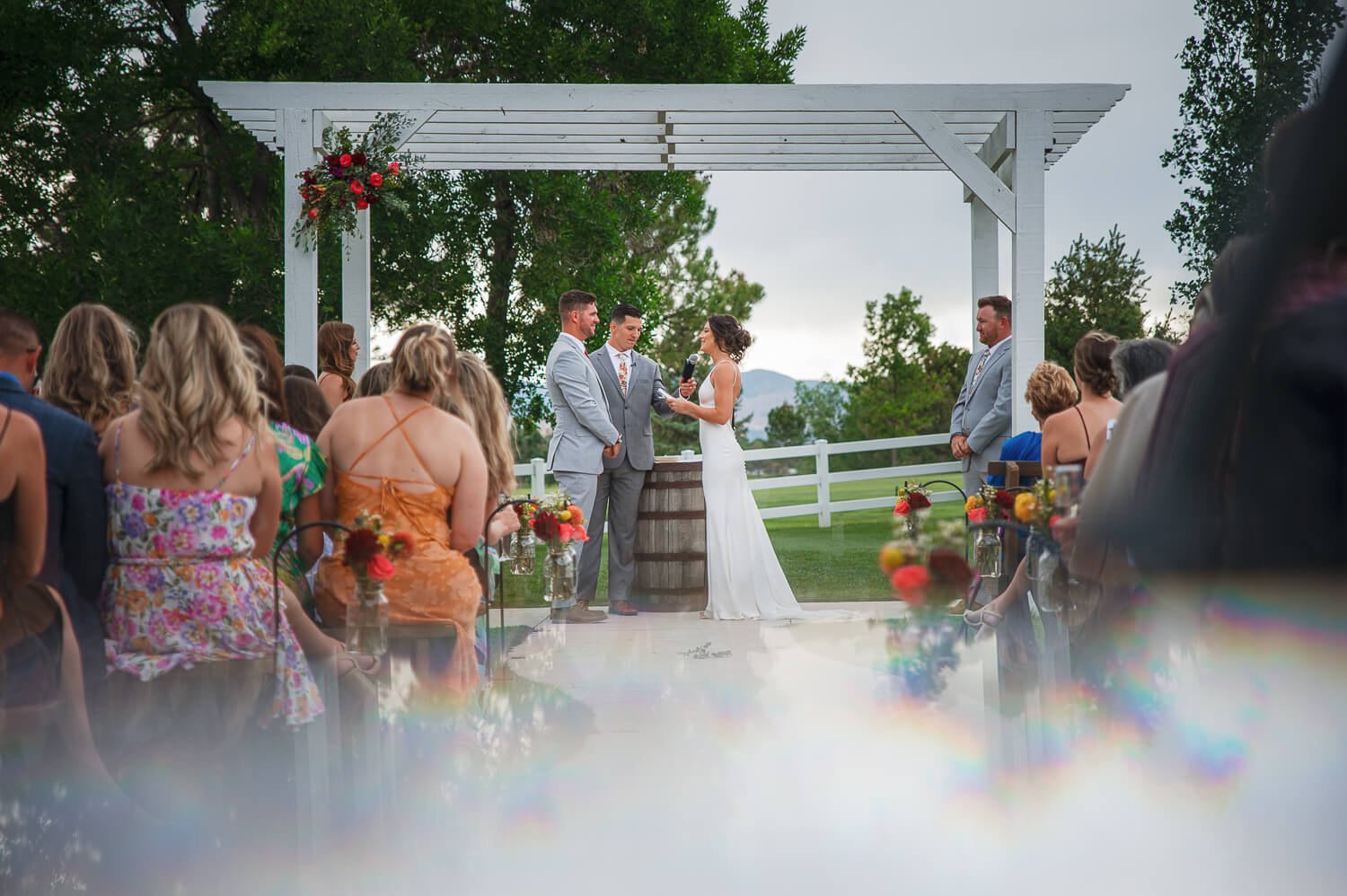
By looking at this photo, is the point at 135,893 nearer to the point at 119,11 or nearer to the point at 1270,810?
the point at 1270,810

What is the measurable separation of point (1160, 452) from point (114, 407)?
2.91m

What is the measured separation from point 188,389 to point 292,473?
0.62 metres

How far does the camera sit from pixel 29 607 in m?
2.38

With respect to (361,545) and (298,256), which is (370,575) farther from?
(298,256)

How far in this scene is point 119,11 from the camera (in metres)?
11.7

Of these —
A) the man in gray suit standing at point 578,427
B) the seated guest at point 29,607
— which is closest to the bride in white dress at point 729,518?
the man in gray suit standing at point 578,427

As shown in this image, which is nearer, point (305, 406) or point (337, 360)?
point (305, 406)

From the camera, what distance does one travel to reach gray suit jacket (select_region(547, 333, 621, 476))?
715 cm

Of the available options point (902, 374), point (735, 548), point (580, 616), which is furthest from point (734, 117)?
point (902, 374)

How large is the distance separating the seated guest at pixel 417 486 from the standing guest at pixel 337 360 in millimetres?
2031

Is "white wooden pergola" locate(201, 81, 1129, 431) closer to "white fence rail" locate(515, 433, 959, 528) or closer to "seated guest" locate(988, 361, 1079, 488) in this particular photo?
"seated guest" locate(988, 361, 1079, 488)

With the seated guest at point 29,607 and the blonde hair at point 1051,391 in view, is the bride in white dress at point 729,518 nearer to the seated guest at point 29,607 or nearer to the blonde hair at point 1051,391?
the blonde hair at point 1051,391

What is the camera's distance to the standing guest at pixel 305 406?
12.5 ft

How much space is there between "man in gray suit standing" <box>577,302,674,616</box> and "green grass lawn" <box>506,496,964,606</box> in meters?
0.99
